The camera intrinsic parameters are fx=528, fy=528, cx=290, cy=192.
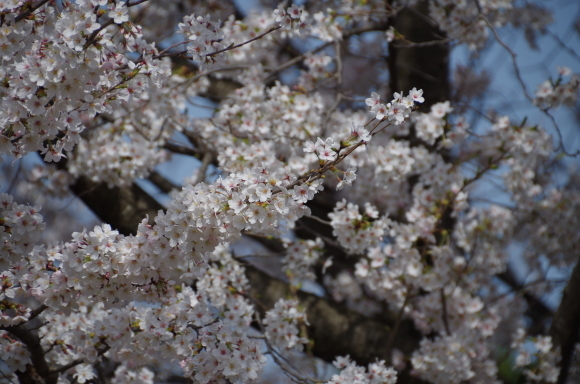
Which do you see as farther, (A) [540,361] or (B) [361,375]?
(A) [540,361]

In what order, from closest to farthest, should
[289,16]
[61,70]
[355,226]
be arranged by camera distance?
1. [61,70]
2. [289,16]
3. [355,226]

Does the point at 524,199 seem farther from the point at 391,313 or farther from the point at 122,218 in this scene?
the point at 122,218

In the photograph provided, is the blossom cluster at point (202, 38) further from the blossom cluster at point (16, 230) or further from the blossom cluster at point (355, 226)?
the blossom cluster at point (355, 226)

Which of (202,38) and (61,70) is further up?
(202,38)

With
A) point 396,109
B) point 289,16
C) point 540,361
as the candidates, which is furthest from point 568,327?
point 289,16

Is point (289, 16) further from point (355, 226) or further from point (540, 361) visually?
point (540, 361)

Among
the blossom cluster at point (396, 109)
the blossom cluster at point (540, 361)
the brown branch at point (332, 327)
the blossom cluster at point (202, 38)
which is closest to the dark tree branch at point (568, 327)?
the blossom cluster at point (540, 361)

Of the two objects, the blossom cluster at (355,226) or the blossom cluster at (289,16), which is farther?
the blossom cluster at (355,226)

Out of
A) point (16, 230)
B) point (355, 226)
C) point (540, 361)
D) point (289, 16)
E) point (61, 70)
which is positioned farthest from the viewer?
point (540, 361)

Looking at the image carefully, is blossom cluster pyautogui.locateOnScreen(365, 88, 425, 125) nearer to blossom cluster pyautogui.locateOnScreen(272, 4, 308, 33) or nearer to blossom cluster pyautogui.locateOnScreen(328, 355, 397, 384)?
blossom cluster pyautogui.locateOnScreen(272, 4, 308, 33)

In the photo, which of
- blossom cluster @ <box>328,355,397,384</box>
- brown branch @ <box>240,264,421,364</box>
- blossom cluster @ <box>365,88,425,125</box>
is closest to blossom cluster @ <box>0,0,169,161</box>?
blossom cluster @ <box>365,88,425,125</box>

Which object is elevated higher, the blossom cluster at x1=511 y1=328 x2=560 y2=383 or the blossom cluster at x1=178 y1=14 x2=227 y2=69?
the blossom cluster at x1=178 y1=14 x2=227 y2=69

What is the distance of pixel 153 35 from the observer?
598cm

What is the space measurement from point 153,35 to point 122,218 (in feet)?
10.1
